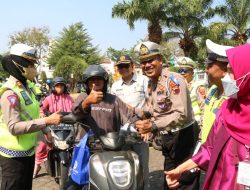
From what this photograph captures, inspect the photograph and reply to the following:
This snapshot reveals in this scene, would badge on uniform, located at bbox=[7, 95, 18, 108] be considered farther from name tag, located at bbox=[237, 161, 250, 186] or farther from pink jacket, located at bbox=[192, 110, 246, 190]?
name tag, located at bbox=[237, 161, 250, 186]

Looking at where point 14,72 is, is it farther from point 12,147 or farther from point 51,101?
point 51,101

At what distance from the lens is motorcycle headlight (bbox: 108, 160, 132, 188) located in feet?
8.85

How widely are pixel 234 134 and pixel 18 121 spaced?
187cm

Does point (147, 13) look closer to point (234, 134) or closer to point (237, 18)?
point (237, 18)

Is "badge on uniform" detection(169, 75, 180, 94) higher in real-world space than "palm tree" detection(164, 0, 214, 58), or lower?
lower

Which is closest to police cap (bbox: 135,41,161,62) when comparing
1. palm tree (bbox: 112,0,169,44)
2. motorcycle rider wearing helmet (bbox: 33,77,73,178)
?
motorcycle rider wearing helmet (bbox: 33,77,73,178)

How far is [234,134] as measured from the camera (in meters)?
1.87

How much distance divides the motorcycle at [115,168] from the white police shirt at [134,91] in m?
2.09

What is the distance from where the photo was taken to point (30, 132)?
3107mm

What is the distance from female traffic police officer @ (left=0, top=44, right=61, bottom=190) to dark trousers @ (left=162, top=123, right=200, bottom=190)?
1.27 metres

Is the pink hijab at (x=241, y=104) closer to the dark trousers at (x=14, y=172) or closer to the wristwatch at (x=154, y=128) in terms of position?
the wristwatch at (x=154, y=128)

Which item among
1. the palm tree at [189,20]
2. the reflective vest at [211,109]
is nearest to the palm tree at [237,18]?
the palm tree at [189,20]

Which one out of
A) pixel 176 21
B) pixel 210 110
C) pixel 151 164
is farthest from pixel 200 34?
pixel 210 110

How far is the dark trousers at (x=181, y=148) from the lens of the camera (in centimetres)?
378
